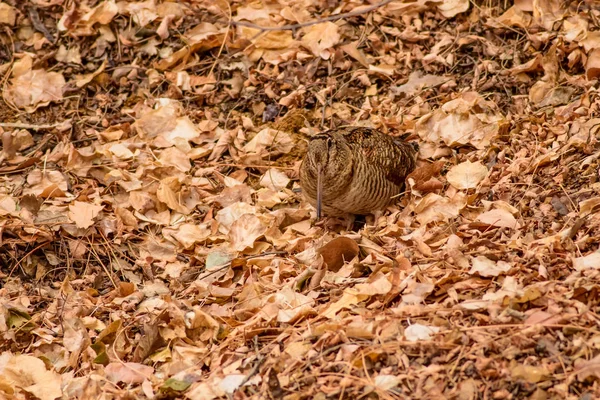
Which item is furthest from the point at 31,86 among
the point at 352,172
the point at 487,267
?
the point at 487,267

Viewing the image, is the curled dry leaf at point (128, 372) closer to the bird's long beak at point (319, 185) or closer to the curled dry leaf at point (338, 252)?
the curled dry leaf at point (338, 252)

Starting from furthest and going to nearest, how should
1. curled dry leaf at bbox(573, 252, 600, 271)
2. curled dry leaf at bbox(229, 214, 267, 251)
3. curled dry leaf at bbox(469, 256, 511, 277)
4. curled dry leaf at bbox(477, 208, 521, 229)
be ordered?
curled dry leaf at bbox(229, 214, 267, 251) < curled dry leaf at bbox(477, 208, 521, 229) < curled dry leaf at bbox(469, 256, 511, 277) < curled dry leaf at bbox(573, 252, 600, 271)

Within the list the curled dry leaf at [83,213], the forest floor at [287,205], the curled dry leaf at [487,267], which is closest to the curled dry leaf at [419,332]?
the forest floor at [287,205]

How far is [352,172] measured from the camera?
5.65 metres

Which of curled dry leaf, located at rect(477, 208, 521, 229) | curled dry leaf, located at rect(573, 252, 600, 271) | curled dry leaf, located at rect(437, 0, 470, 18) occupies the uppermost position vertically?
curled dry leaf, located at rect(573, 252, 600, 271)

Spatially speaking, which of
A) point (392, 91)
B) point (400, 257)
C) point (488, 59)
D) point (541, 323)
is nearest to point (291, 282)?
point (400, 257)

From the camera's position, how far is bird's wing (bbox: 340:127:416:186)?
578 cm

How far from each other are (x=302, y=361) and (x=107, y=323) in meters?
1.60

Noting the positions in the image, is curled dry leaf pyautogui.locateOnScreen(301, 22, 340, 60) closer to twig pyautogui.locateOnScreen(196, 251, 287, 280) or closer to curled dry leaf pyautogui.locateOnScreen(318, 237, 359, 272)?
twig pyautogui.locateOnScreen(196, 251, 287, 280)

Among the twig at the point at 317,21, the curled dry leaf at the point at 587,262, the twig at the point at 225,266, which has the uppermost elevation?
the curled dry leaf at the point at 587,262

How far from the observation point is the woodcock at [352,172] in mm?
5594

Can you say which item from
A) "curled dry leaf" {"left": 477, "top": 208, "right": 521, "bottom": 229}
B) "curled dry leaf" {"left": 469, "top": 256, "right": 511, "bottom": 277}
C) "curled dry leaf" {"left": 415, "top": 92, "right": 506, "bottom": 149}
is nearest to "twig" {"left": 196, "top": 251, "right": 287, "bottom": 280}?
"curled dry leaf" {"left": 477, "top": 208, "right": 521, "bottom": 229}

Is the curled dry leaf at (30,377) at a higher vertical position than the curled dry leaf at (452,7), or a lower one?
lower

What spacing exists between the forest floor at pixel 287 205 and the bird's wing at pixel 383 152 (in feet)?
0.43
